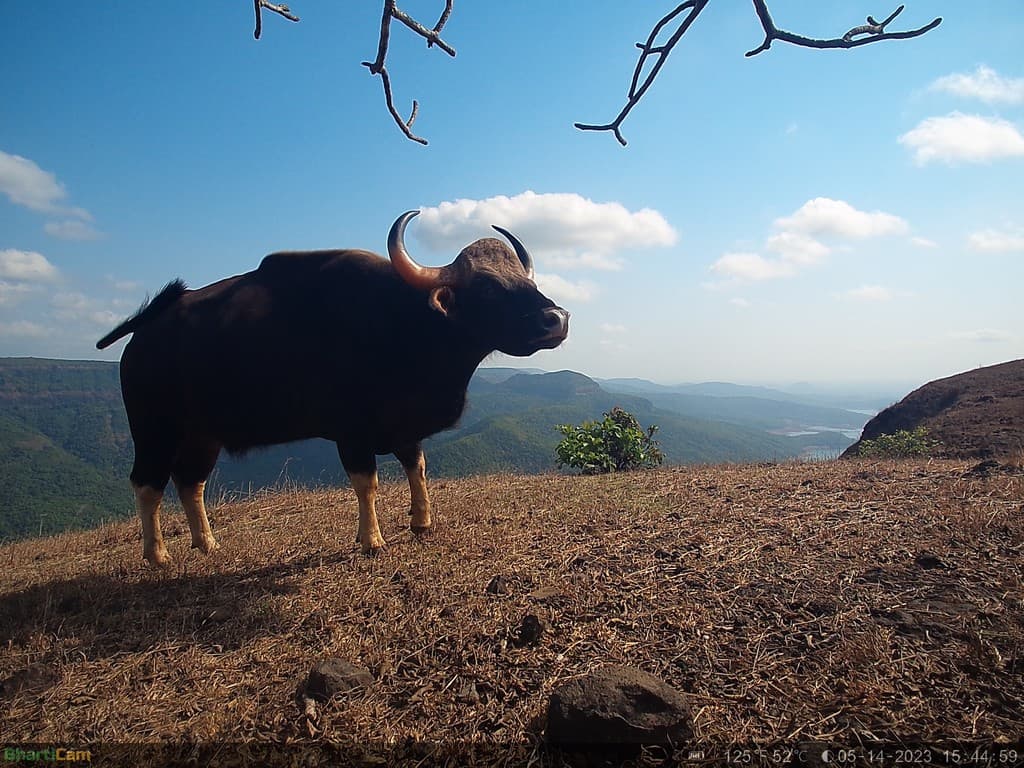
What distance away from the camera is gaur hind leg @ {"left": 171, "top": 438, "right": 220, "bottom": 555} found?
507 centimetres

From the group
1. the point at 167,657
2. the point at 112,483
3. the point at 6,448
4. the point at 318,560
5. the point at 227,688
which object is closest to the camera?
the point at 227,688

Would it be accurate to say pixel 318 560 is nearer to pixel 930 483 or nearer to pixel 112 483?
pixel 930 483

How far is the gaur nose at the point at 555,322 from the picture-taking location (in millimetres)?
4266

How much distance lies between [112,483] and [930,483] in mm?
42216

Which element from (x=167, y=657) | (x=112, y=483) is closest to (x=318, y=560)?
(x=167, y=657)

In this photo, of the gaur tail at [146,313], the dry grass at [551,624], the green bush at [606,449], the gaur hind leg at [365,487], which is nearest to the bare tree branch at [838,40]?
the dry grass at [551,624]

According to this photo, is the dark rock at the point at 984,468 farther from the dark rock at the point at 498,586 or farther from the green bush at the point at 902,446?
the dark rock at the point at 498,586

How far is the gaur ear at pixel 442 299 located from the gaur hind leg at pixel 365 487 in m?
1.30

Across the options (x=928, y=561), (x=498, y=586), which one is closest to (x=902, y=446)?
(x=928, y=561)

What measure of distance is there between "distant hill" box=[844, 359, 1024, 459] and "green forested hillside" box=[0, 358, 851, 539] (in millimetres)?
6632

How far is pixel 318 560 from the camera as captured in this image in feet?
14.9

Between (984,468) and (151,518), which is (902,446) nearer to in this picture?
(984,468)

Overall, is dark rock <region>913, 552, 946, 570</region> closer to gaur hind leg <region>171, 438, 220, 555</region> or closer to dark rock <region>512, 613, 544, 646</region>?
dark rock <region>512, 613, 544, 646</region>

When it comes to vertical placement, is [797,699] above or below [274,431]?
below
